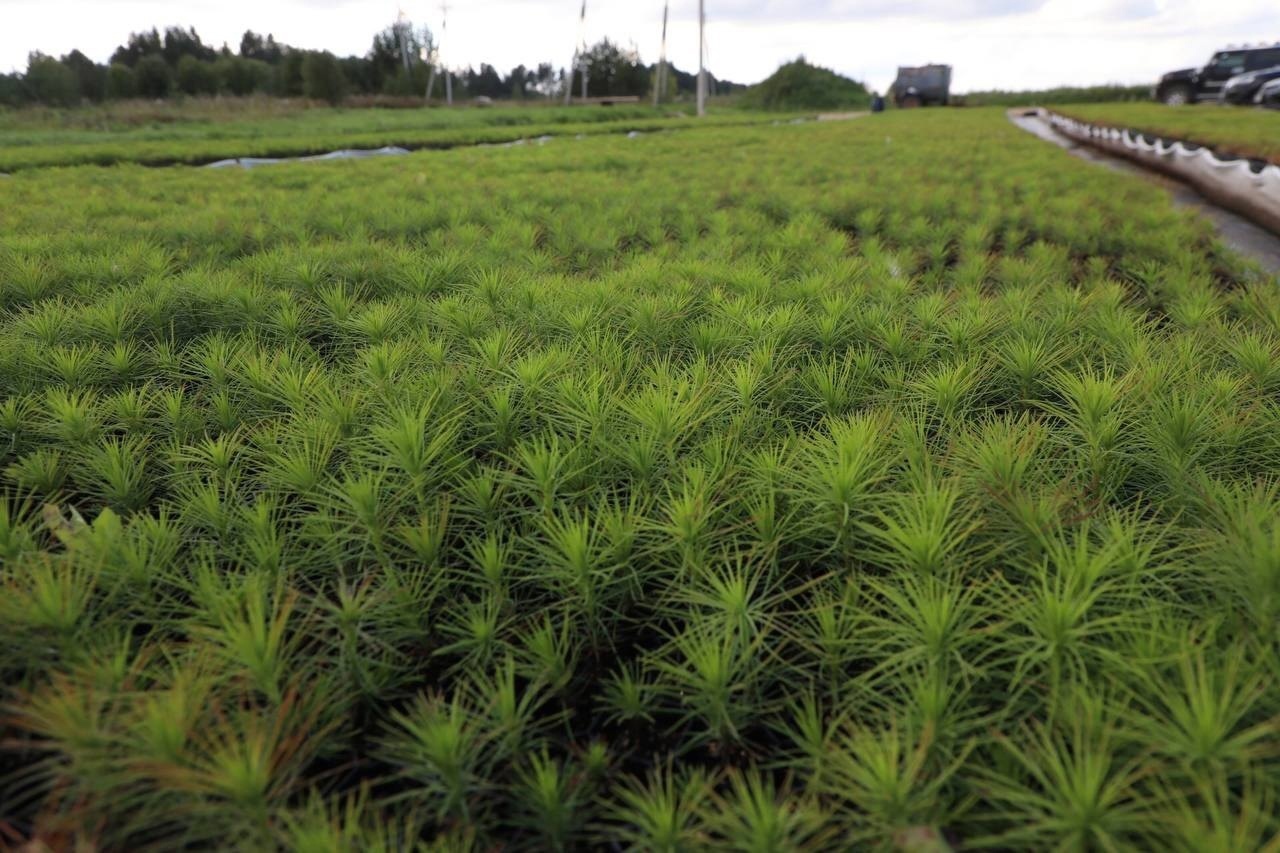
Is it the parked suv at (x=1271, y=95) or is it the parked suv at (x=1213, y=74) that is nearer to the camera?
the parked suv at (x=1271, y=95)

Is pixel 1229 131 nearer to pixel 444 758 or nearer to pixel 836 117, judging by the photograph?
pixel 444 758

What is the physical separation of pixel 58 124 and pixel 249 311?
1859 centimetres

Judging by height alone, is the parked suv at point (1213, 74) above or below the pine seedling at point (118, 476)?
above

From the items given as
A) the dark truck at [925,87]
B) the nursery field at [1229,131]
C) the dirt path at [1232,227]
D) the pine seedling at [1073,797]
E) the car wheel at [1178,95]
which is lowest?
the pine seedling at [1073,797]

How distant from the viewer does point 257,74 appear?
34.2 metres

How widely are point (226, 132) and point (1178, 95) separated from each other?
2545cm

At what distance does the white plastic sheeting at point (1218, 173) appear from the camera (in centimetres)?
523

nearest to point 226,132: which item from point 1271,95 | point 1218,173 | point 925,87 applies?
point 1218,173

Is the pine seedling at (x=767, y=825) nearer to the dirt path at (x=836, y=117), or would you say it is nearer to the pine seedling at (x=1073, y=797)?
the pine seedling at (x=1073, y=797)

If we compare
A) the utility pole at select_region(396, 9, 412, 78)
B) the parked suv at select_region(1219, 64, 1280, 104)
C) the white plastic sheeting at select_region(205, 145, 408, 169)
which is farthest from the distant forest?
→ the parked suv at select_region(1219, 64, 1280, 104)

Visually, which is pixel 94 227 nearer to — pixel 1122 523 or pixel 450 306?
pixel 450 306

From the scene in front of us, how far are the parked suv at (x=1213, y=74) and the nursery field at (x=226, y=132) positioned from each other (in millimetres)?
13665

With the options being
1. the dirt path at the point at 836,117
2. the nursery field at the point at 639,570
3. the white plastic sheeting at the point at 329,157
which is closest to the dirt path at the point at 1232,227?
the nursery field at the point at 639,570

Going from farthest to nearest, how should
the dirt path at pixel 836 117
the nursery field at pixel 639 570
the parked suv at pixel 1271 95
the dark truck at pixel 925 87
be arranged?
the dark truck at pixel 925 87
the dirt path at pixel 836 117
the parked suv at pixel 1271 95
the nursery field at pixel 639 570
